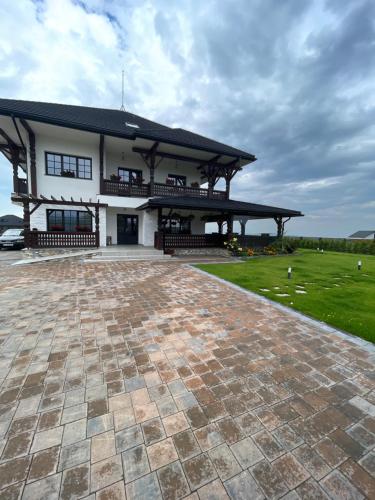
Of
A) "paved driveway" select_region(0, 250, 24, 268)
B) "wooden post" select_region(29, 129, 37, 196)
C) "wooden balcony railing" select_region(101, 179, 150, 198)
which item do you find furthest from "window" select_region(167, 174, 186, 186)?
"paved driveway" select_region(0, 250, 24, 268)

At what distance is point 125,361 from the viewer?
2615 mm

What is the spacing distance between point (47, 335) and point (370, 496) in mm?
3847

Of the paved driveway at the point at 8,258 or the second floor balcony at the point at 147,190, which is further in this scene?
the second floor balcony at the point at 147,190

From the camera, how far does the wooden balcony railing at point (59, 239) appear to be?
10.8 metres

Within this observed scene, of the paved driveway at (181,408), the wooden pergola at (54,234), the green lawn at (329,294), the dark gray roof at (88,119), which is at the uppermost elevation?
the dark gray roof at (88,119)

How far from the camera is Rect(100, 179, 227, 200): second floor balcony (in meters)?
13.6

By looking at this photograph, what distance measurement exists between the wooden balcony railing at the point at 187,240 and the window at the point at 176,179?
17.9ft

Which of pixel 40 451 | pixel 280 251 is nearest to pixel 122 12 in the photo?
pixel 40 451

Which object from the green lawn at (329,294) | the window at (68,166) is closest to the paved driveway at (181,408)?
the green lawn at (329,294)

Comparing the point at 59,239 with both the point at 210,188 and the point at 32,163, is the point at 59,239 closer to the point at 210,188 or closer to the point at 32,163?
the point at 32,163

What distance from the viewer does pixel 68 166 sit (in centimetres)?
1316

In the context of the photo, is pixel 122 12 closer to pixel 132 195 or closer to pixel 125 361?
pixel 132 195

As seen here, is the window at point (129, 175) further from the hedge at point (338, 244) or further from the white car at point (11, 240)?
the hedge at point (338, 244)

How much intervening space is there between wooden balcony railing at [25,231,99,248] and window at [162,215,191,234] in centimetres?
541
